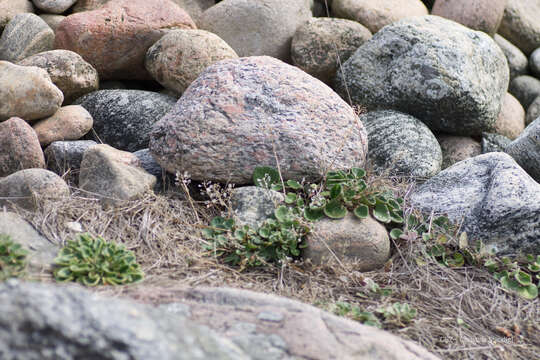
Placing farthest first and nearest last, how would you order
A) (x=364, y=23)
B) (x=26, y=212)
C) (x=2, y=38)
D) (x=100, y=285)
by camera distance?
(x=364, y=23) → (x=2, y=38) → (x=26, y=212) → (x=100, y=285)

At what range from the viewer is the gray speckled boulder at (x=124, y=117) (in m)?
3.99

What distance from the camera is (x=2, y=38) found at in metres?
4.35

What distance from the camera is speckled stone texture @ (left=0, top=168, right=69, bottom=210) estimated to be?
2971mm

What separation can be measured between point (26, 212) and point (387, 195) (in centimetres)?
220

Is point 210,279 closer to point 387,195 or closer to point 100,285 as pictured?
point 100,285

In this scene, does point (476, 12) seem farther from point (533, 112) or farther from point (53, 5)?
point (53, 5)

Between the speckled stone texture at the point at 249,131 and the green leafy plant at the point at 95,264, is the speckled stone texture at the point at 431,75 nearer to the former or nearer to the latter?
the speckled stone texture at the point at 249,131

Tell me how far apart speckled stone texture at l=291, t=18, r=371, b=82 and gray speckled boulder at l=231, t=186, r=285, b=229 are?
2038mm

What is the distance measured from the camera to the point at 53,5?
4.79 m

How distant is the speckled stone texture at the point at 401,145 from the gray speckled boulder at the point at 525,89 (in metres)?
2.39

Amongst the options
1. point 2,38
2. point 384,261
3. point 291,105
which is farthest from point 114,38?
point 384,261

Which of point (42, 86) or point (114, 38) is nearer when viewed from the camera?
point (42, 86)

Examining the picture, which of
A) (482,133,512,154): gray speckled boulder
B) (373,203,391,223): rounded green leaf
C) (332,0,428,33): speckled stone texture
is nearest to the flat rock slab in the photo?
(373,203,391,223): rounded green leaf

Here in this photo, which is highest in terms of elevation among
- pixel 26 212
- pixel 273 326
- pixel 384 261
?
pixel 273 326
